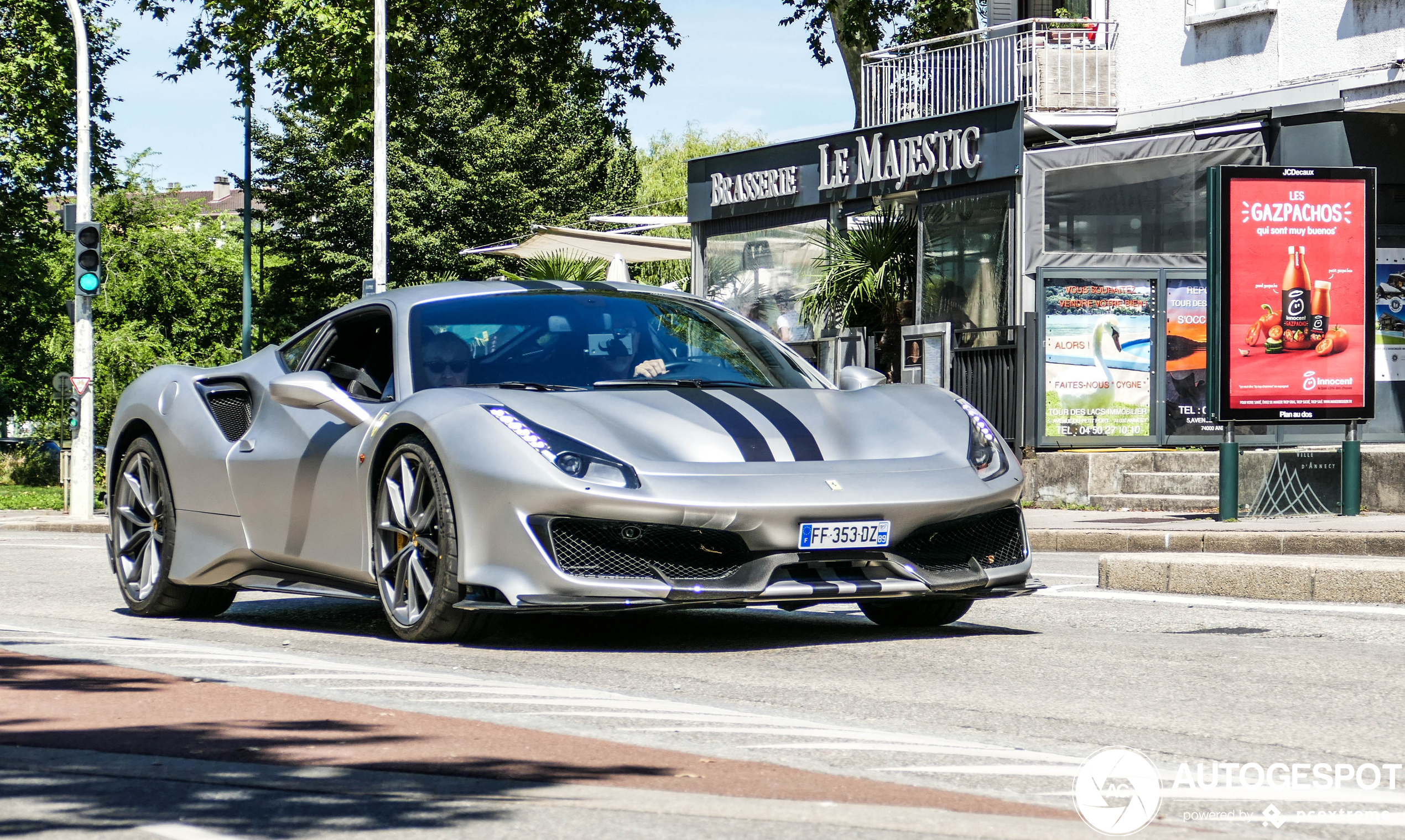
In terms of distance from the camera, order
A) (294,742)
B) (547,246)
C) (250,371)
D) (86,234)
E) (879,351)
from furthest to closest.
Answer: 1. (547,246)
2. (879,351)
3. (86,234)
4. (250,371)
5. (294,742)

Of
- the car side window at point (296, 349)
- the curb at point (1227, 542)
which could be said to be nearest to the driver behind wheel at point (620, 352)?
the car side window at point (296, 349)

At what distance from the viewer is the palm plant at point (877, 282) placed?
77.6ft

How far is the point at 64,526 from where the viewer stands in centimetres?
2120

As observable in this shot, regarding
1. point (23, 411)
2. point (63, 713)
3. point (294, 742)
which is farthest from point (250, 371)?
point (23, 411)

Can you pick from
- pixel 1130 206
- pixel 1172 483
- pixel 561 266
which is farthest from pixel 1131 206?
pixel 561 266

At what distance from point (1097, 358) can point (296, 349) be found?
14.2 m

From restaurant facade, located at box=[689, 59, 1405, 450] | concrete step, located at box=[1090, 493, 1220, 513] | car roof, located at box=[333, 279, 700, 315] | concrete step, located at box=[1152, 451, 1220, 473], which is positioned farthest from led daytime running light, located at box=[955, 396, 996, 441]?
concrete step, located at box=[1152, 451, 1220, 473]

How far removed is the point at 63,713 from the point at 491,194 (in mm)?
49035

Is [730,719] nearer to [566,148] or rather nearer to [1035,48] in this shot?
[1035,48]

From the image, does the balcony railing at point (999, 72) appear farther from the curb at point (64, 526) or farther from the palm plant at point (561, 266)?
the curb at point (64, 526)

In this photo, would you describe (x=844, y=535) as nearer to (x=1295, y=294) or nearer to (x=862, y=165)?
(x=1295, y=294)

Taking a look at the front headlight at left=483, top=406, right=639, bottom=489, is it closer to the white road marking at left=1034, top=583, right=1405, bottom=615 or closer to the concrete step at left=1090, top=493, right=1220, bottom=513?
the white road marking at left=1034, top=583, right=1405, bottom=615

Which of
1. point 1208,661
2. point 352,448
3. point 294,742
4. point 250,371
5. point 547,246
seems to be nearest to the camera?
point 294,742

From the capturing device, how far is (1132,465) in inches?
782
